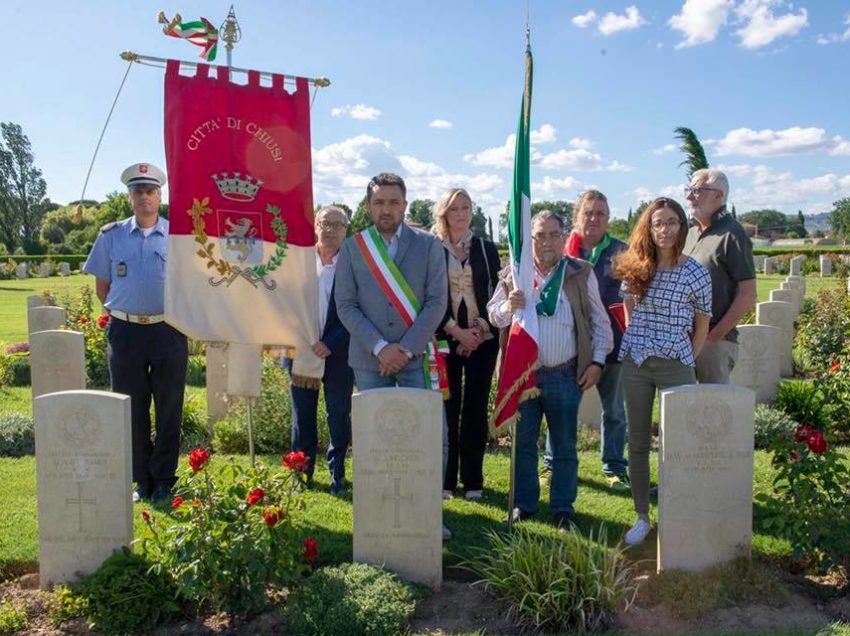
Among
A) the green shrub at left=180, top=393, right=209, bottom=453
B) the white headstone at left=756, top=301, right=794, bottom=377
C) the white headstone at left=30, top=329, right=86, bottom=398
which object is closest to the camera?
the white headstone at left=30, top=329, right=86, bottom=398

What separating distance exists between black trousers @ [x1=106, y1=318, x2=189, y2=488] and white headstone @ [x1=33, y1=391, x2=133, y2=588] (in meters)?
1.34

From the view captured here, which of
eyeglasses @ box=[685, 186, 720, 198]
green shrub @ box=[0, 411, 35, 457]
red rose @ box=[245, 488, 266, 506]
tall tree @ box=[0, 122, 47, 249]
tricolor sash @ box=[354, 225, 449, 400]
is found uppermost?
tall tree @ box=[0, 122, 47, 249]

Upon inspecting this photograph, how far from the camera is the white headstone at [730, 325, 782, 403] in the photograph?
851 centimetres

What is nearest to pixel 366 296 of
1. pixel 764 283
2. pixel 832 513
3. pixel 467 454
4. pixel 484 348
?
pixel 484 348

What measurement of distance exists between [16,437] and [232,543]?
492 centimetres

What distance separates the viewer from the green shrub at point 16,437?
7500 millimetres

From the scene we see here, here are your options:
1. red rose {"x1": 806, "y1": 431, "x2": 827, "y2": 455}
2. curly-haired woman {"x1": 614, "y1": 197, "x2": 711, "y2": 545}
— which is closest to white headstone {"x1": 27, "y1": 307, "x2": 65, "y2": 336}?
curly-haired woman {"x1": 614, "y1": 197, "x2": 711, "y2": 545}

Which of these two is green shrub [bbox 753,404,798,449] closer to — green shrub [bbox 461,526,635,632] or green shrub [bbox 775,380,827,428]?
green shrub [bbox 775,380,827,428]

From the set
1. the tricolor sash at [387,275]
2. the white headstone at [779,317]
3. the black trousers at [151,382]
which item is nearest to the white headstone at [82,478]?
the black trousers at [151,382]

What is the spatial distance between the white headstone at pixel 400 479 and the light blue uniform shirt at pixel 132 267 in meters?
2.21

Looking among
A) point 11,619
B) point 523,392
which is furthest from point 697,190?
point 11,619

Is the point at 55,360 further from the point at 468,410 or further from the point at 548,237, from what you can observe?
the point at 548,237

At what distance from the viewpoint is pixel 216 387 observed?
8172mm

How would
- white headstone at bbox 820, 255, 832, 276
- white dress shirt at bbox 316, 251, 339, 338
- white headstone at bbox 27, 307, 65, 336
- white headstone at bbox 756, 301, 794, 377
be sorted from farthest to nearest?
1. white headstone at bbox 820, 255, 832, 276
2. white headstone at bbox 756, 301, 794, 377
3. white headstone at bbox 27, 307, 65, 336
4. white dress shirt at bbox 316, 251, 339, 338
